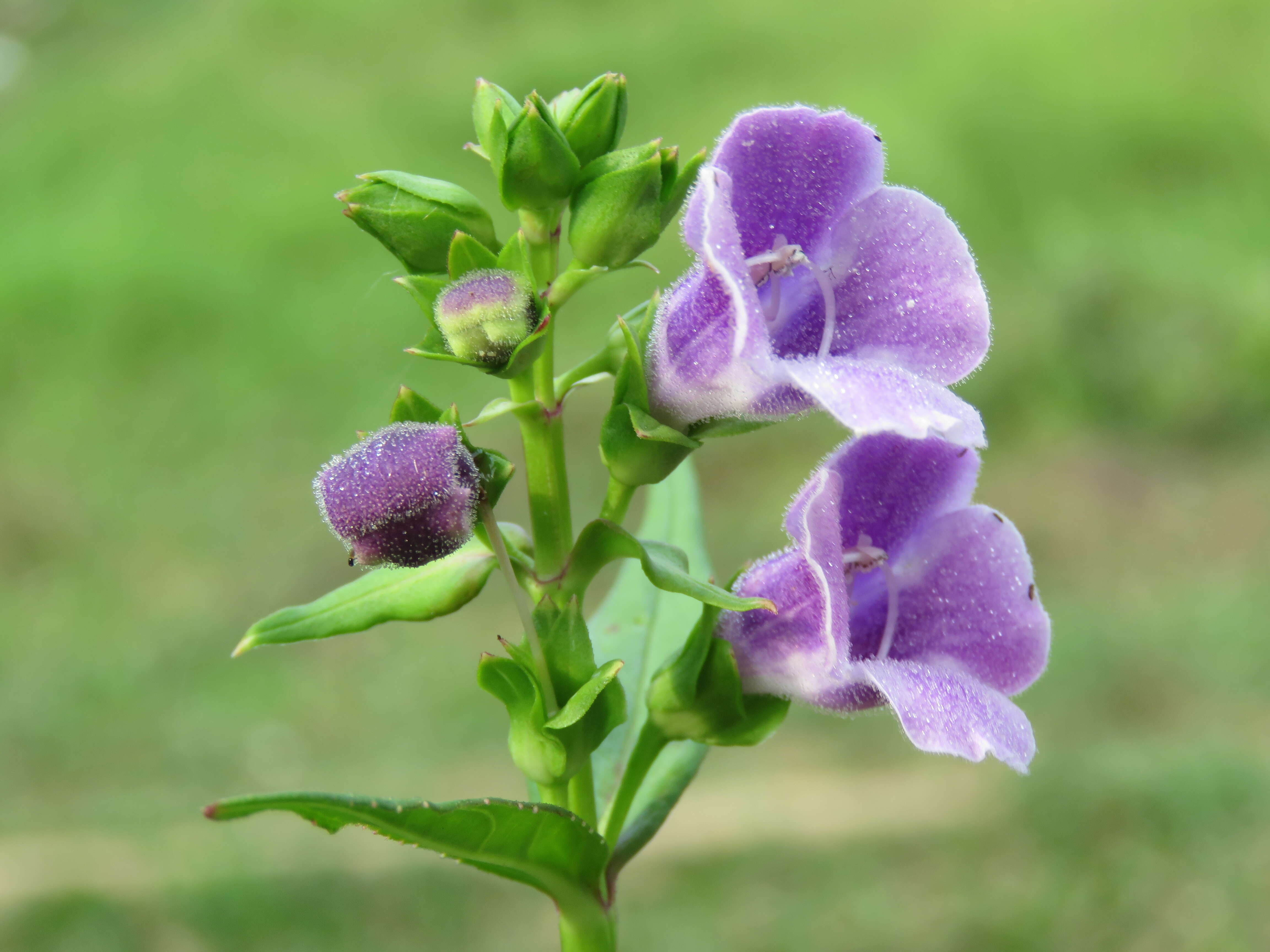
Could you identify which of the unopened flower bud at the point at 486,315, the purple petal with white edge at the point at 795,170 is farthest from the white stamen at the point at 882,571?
the unopened flower bud at the point at 486,315

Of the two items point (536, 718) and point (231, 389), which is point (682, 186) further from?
point (231, 389)

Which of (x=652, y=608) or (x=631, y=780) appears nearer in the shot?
(x=631, y=780)

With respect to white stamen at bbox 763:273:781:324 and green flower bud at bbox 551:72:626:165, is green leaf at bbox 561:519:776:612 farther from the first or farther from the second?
green flower bud at bbox 551:72:626:165

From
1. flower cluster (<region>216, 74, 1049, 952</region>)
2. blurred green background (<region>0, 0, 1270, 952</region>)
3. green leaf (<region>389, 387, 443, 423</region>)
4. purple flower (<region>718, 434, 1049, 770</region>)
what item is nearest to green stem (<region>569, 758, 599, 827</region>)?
flower cluster (<region>216, 74, 1049, 952</region>)

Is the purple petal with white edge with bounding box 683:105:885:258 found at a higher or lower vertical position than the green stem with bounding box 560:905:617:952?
higher

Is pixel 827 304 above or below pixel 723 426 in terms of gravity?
above

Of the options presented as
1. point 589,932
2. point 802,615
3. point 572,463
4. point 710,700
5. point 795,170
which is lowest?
point 572,463

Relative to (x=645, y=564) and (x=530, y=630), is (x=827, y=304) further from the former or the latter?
(x=530, y=630)

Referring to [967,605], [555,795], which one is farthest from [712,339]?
[555,795]
